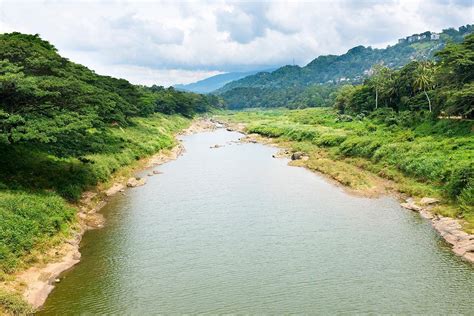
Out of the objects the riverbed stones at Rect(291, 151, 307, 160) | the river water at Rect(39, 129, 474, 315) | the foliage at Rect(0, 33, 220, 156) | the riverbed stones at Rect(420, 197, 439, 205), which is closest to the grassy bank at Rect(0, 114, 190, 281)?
the foliage at Rect(0, 33, 220, 156)

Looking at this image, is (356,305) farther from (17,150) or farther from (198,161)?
(198,161)

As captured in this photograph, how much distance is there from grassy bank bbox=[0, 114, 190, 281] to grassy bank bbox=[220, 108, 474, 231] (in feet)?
82.3

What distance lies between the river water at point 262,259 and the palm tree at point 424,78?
129 feet

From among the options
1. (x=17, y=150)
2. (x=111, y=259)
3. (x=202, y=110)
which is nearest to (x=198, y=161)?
(x=17, y=150)

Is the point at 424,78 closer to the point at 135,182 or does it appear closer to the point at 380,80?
the point at 380,80

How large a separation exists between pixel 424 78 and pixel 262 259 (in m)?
57.1

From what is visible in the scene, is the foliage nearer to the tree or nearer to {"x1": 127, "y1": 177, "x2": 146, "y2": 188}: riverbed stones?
{"x1": 127, "y1": 177, "x2": 146, "y2": 188}: riverbed stones

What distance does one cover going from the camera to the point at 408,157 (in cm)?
4422

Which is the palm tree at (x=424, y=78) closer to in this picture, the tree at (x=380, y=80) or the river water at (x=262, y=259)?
the tree at (x=380, y=80)

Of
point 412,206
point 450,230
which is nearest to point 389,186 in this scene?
point 412,206

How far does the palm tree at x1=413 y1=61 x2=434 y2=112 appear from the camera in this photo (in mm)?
69375

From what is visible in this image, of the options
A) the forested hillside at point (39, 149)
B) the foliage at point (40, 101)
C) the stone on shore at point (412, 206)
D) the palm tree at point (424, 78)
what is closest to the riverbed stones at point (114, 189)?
the forested hillside at point (39, 149)

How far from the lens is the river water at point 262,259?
19.9 m

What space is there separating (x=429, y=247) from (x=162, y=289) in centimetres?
1657
